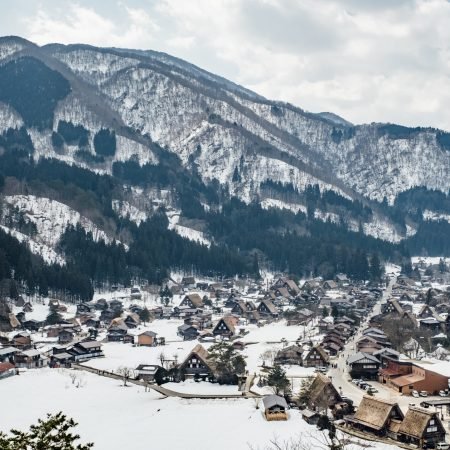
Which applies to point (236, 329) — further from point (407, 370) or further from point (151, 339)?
point (407, 370)

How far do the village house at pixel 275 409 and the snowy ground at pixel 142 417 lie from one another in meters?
0.54

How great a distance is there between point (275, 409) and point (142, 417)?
1035cm

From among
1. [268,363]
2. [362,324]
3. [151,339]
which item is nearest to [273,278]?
[362,324]

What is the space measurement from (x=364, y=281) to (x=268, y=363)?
9163 cm

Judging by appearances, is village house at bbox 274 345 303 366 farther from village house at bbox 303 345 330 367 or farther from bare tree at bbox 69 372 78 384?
bare tree at bbox 69 372 78 384

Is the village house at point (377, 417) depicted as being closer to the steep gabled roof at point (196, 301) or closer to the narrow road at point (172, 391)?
the narrow road at point (172, 391)

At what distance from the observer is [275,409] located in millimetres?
41125

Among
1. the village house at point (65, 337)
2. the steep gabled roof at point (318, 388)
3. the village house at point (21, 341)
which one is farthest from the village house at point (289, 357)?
the village house at point (21, 341)

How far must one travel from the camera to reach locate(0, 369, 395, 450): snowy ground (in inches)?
1432

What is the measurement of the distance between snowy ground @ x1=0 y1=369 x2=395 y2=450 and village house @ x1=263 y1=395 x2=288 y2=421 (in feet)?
1.77

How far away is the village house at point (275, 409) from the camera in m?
40.4

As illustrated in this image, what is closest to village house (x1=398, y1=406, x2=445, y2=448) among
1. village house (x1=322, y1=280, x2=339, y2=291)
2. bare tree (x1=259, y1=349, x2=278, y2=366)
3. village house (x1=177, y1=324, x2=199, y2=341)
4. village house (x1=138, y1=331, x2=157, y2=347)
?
bare tree (x1=259, y1=349, x2=278, y2=366)

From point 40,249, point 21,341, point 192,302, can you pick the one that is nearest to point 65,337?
point 21,341

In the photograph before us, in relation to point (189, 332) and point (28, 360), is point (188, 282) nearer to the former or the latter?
point (189, 332)
